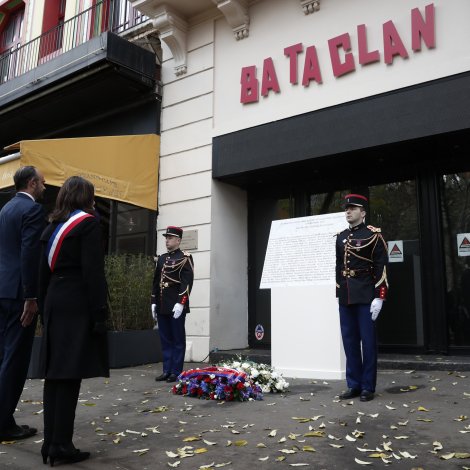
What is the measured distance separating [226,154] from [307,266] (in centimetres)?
330

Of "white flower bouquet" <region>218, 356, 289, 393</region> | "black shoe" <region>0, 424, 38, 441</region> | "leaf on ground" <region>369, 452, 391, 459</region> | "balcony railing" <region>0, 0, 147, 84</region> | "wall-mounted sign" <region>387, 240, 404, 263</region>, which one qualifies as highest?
"balcony railing" <region>0, 0, 147, 84</region>

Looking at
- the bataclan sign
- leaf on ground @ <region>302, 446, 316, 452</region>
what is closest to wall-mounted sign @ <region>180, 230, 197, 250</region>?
the bataclan sign

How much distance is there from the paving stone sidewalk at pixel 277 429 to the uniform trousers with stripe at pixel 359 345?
271mm

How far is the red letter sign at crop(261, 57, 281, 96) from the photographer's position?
9070 mm

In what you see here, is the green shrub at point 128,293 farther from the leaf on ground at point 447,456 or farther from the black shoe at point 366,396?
the leaf on ground at point 447,456

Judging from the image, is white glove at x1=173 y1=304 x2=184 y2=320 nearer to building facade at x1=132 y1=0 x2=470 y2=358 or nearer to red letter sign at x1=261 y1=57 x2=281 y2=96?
building facade at x1=132 y1=0 x2=470 y2=358

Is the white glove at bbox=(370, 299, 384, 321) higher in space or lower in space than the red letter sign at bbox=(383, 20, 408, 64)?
lower

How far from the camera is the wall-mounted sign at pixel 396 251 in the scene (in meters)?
8.45

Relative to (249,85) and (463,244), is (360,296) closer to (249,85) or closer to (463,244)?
(463,244)

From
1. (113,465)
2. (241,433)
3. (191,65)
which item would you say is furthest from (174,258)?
(191,65)

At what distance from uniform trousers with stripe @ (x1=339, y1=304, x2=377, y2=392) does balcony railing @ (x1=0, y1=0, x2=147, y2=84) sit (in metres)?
8.47

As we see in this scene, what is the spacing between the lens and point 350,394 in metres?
5.47

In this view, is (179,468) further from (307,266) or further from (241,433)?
(307,266)

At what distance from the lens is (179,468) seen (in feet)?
11.1
